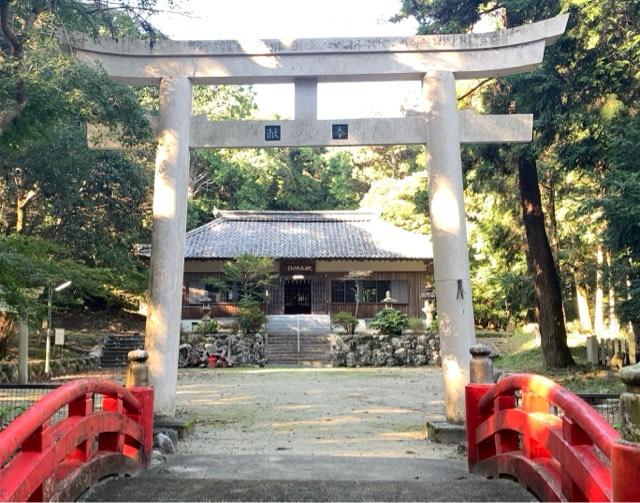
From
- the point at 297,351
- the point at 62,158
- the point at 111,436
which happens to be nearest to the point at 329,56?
the point at 111,436

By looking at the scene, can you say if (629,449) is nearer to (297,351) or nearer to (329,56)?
(329,56)

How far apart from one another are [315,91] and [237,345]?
51.4 ft

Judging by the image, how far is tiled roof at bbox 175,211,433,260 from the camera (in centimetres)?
2706

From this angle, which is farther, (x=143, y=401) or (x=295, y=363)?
(x=295, y=363)

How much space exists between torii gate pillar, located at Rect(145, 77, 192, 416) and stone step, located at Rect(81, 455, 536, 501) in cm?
214

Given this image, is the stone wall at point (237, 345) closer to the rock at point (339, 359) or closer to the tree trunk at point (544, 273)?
the rock at point (339, 359)

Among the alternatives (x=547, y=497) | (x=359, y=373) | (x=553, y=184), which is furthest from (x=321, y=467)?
(x=553, y=184)

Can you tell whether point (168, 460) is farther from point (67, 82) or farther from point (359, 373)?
Answer: point (359, 373)

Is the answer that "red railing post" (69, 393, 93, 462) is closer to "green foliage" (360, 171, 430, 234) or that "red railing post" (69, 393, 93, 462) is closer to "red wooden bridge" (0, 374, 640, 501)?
"red wooden bridge" (0, 374, 640, 501)

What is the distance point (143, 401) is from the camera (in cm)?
565

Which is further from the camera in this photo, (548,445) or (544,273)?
(544,273)

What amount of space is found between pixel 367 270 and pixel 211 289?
23.3 feet

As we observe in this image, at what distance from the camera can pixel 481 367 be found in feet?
20.1

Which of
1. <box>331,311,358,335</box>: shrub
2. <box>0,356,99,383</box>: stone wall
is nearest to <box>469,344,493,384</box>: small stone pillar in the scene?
<box>0,356,99,383</box>: stone wall
